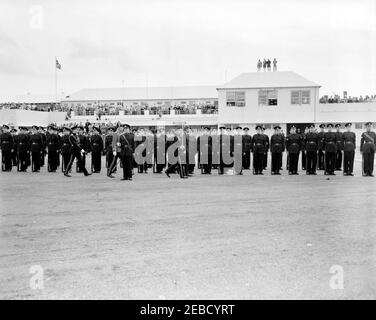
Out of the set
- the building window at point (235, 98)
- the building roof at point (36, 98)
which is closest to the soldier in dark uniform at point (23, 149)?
the building window at point (235, 98)

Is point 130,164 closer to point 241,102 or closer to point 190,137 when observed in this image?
point 190,137

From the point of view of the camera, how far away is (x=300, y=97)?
42.2m

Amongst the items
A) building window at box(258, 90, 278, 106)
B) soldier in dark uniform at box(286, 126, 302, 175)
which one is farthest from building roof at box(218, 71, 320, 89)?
soldier in dark uniform at box(286, 126, 302, 175)

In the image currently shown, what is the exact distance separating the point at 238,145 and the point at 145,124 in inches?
1252

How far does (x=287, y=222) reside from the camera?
8.63 m

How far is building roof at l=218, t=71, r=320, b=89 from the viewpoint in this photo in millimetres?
42125

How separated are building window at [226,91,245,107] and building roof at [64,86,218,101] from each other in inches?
888

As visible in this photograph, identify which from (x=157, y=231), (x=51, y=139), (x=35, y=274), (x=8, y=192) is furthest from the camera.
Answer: (x=51, y=139)

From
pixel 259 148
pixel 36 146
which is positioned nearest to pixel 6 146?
pixel 36 146

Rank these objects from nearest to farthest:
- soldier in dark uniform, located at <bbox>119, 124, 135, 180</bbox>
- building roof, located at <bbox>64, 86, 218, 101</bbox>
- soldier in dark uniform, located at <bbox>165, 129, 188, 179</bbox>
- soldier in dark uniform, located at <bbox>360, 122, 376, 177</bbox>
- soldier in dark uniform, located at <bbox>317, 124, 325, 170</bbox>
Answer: soldier in dark uniform, located at <bbox>119, 124, 135, 180</bbox>
soldier in dark uniform, located at <bbox>360, 122, 376, 177</bbox>
soldier in dark uniform, located at <bbox>165, 129, 188, 179</bbox>
soldier in dark uniform, located at <bbox>317, 124, 325, 170</bbox>
building roof, located at <bbox>64, 86, 218, 101</bbox>

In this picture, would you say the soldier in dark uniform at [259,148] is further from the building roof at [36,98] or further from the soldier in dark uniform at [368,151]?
the building roof at [36,98]

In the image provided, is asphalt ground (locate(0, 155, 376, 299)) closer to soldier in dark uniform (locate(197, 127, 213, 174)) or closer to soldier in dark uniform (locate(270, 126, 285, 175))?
soldier in dark uniform (locate(270, 126, 285, 175))

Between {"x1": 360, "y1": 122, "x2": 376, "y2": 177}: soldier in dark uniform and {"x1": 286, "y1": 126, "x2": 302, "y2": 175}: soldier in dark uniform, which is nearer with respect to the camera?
{"x1": 360, "y1": 122, "x2": 376, "y2": 177}: soldier in dark uniform
